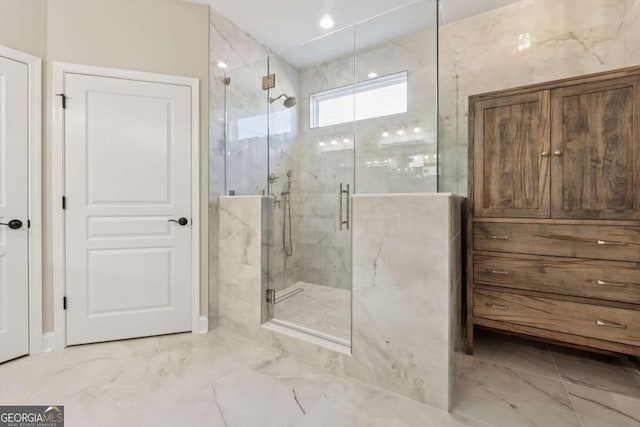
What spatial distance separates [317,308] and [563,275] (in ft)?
5.97

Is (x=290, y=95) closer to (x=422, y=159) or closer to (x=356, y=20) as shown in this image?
(x=356, y=20)

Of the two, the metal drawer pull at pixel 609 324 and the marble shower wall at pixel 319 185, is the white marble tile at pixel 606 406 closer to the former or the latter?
the metal drawer pull at pixel 609 324

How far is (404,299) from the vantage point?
156 cm

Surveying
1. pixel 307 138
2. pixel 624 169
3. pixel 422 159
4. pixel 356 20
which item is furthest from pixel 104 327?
pixel 624 169

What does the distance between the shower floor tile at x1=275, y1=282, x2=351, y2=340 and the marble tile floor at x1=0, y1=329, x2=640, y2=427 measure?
308mm

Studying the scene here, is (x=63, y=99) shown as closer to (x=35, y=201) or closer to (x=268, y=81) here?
(x=35, y=201)

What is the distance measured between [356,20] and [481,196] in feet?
6.61

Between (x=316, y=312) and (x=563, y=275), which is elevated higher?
(x=563, y=275)

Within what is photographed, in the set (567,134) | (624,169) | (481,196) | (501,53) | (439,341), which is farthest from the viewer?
(501,53)

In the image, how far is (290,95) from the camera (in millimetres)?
3066

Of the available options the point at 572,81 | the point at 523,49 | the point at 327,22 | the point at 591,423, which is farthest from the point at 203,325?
the point at 523,49

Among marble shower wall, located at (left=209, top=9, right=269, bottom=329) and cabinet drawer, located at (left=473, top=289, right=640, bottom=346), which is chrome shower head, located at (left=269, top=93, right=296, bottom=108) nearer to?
marble shower wall, located at (left=209, top=9, right=269, bottom=329)

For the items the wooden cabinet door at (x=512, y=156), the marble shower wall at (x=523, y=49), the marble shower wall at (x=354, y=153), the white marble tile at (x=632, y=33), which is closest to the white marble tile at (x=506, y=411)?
the wooden cabinet door at (x=512, y=156)

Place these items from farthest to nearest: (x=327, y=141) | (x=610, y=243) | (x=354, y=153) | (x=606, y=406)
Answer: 1. (x=327, y=141)
2. (x=354, y=153)
3. (x=610, y=243)
4. (x=606, y=406)
